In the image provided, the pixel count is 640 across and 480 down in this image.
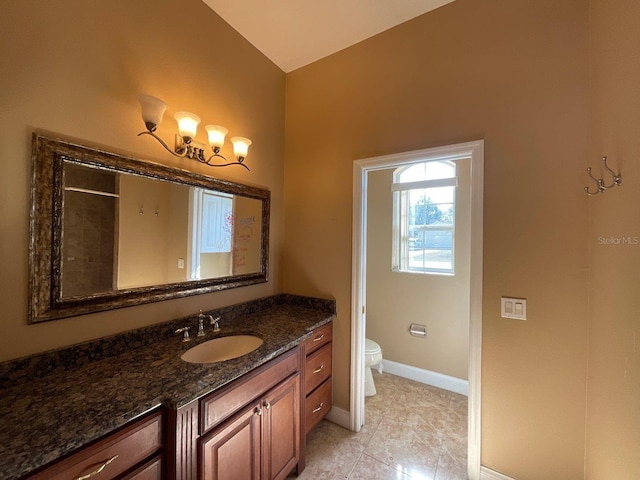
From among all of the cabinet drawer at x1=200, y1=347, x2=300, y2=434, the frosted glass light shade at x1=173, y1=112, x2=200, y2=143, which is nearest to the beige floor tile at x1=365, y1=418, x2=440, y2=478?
the cabinet drawer at x1=200, y1=347, x2=300, y2=434

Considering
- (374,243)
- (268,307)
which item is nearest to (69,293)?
(268,307)

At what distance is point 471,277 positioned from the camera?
1516 mm

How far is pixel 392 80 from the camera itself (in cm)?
181

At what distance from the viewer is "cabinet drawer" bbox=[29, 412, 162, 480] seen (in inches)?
26.2

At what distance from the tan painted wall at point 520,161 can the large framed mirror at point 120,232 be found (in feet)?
4.33

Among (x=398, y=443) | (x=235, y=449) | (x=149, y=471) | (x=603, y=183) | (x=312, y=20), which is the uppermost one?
(x=312, y=20)

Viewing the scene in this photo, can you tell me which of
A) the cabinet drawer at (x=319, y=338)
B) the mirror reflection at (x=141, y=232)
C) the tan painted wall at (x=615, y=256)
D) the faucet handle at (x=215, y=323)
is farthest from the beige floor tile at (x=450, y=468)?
the mirror reflection at (x=141, y=232)

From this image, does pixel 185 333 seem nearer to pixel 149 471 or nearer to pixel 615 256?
pixel 149 471

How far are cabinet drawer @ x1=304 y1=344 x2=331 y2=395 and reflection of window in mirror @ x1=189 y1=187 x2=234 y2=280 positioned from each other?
86cm

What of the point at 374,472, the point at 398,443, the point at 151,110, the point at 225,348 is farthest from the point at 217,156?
the point at 398,443

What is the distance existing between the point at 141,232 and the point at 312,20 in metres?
1.84

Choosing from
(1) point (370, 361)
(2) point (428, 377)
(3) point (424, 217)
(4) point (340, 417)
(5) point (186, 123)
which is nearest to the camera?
(5) point (186, 123)
